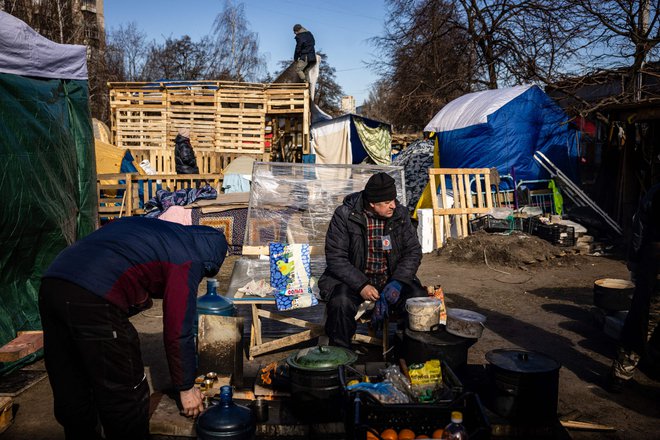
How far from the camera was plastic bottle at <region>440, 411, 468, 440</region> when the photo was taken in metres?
2.71

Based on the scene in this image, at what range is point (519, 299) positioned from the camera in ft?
25.1

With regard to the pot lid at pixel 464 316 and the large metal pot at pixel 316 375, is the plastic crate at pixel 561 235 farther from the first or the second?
the large metal pot at pixel 316 375

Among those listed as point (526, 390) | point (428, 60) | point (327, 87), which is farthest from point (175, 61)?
point (526, 390)

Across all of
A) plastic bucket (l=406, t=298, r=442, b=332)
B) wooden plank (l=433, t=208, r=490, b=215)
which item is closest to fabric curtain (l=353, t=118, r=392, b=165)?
wooden plank (l=433, t=208, r=490, b=215)

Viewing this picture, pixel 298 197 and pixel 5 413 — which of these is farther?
pixel 298 197

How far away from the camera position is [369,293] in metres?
4.97

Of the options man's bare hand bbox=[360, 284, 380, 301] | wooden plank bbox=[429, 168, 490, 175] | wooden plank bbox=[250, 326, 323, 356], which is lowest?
wooden plank bbox=[250, 326, 323, 356]

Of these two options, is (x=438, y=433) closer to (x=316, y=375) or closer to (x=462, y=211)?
(x=316, y=375)

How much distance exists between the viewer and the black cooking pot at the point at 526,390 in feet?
12.3

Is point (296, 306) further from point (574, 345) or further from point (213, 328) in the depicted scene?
point (574, 345)

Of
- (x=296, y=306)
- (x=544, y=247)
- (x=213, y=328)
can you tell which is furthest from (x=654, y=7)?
(x=213, y=328)

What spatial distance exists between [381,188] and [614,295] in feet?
9.16

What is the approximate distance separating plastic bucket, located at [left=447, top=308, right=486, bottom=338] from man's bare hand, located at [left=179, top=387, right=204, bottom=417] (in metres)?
2.08

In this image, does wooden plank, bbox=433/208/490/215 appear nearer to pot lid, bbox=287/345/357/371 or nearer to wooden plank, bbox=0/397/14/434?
pot lid, bbox=287/345/357/371
